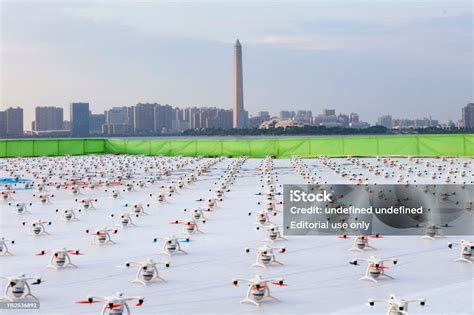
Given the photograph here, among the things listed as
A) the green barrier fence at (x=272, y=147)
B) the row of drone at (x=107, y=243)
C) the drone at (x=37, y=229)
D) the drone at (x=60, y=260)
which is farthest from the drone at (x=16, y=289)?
the green barrier fence at (x=272, y=147)

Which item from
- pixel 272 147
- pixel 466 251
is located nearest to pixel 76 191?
pixel 466 251

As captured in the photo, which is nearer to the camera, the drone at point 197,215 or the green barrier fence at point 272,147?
the drone at point 197,215

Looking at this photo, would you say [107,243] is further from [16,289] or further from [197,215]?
[16,289]

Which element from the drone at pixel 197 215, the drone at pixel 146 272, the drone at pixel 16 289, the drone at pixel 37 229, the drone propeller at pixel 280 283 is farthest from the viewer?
the drone at pixel 197 215

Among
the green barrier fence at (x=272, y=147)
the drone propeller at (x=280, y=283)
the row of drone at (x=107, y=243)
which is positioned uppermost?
the green barrier fence at (x=272, y=147)

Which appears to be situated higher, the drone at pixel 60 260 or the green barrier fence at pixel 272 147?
the green barrier fence at pixel 272 147

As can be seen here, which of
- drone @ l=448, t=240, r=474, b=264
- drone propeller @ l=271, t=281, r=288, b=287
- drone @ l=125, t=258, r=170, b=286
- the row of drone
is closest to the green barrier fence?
the row of drone

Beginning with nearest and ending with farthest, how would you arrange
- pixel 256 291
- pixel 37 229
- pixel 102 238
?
pixel 256 291 → pixel 102 238 → pixel 37 229

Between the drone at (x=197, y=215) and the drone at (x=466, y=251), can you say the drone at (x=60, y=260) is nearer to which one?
the drone at (x=197, y=215)
